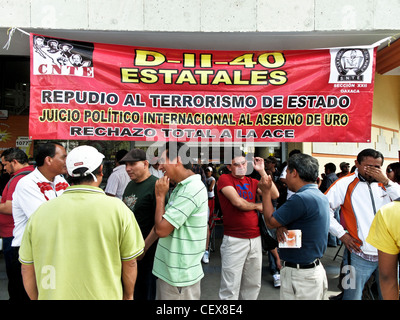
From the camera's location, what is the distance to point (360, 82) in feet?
12.8

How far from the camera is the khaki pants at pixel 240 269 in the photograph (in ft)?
11.6

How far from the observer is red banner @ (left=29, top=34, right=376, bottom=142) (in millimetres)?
3846

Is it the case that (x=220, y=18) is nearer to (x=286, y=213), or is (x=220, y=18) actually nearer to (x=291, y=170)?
(x=291, y=170)

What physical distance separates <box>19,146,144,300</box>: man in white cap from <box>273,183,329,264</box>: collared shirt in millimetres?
1403

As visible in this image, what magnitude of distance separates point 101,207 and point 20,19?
3640 millimetres

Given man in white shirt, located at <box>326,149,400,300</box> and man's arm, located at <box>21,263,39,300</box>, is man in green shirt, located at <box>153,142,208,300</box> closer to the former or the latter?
man's arm, located at <box>21,263,39,300</box>

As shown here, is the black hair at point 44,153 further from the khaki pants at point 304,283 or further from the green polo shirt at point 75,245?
the khaki pants at point 304,283

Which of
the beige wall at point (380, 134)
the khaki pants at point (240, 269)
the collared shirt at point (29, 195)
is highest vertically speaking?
the beige wall at point (380, 134)

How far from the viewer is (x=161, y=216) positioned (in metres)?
2.50

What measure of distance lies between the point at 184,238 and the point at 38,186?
1.51 m

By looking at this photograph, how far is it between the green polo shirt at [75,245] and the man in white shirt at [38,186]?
0.92m

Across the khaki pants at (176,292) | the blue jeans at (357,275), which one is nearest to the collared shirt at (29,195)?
the khaki pants at (176,292)

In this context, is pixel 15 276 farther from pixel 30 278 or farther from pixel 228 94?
pixel 228 94

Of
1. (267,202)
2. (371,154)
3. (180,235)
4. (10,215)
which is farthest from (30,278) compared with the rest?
(371,154)
